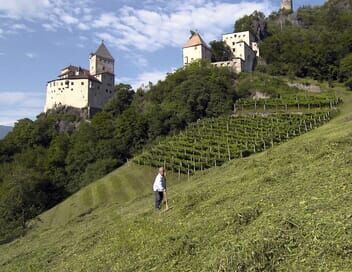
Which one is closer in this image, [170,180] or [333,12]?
[170,180]

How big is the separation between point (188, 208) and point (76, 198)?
4522cm

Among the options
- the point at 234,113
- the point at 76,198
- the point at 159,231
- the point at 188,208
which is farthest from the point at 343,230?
the point at 234,113

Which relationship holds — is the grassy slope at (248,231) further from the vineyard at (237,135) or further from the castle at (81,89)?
the castle at (81,89)

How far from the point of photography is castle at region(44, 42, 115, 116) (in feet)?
405

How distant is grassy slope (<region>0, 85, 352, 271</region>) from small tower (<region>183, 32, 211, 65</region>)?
106m

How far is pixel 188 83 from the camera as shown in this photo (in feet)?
327

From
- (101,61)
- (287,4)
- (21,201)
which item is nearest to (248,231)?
(21,201)

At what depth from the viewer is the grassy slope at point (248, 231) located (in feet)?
28.6

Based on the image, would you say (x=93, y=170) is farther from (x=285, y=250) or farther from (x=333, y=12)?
(x=333, y=12)

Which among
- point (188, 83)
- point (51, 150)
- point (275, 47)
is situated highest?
point (275, 47)

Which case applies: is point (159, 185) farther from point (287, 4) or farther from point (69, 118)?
point (287, 4)

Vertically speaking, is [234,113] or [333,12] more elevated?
[333,12]

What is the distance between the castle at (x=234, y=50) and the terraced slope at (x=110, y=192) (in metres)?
56.9

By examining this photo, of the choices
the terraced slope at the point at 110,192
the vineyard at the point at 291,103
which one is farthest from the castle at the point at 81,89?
the terraced slope at the point at 110,192
